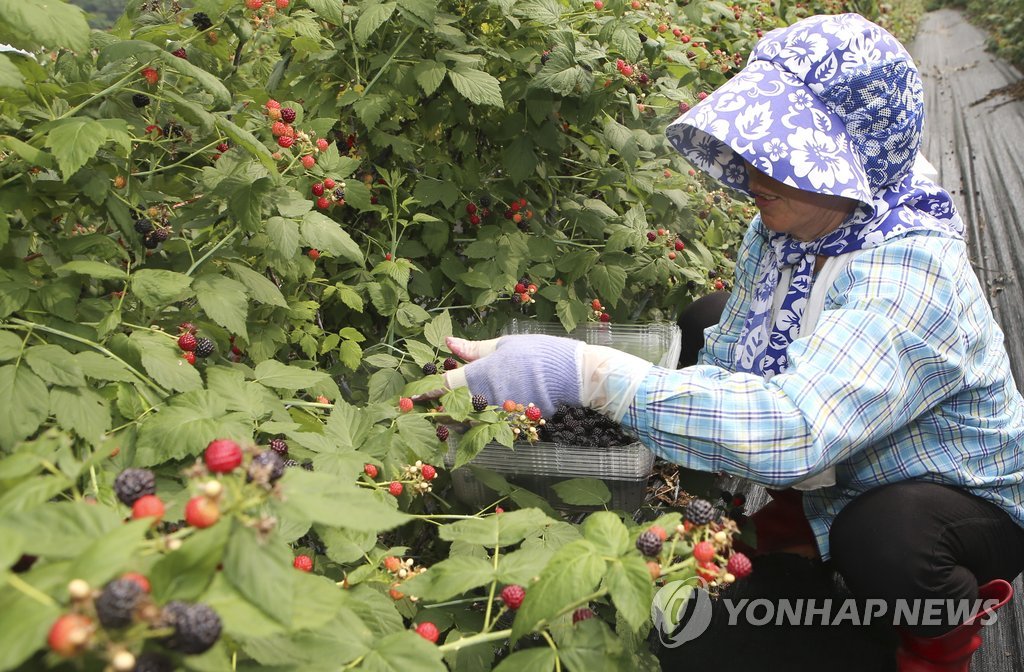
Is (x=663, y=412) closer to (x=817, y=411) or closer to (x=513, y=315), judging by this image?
(x=817, y=411)

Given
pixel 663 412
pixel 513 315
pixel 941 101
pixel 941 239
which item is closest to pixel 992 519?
pixel 941 239

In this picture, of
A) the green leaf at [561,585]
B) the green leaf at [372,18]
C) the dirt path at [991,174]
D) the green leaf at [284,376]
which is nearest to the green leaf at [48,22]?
the green leaf at [284,376]

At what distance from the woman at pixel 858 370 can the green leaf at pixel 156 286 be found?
56 cm

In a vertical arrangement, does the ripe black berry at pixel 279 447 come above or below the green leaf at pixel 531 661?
above

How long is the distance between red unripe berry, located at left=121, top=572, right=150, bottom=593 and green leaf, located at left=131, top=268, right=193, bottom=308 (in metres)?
0.77

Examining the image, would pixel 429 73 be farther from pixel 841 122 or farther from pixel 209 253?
pixel 841 122

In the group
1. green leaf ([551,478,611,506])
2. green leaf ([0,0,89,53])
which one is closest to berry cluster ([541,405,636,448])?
green leaf ([551,478,611,506])

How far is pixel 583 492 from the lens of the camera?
1.59 m

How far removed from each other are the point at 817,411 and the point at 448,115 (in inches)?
50.6

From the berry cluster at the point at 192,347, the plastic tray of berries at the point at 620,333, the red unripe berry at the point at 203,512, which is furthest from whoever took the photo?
the plastic tray of berries at the point at 620,333

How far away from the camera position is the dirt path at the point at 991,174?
202 centimetres

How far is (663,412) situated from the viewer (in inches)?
57.0

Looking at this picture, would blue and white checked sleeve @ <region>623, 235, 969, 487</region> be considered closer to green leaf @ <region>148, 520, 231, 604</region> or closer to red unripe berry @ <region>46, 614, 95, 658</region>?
green leaf @ <region>148, 520, 231, 604</region>
